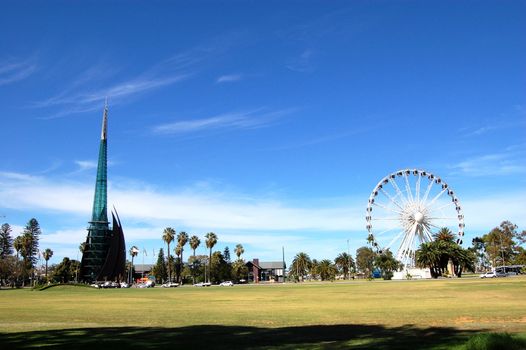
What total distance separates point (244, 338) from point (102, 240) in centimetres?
13290

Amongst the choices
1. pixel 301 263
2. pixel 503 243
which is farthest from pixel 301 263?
pixel 503 243

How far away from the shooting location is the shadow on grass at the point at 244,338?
1362 cm

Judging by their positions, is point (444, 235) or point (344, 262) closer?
point (444, 235)

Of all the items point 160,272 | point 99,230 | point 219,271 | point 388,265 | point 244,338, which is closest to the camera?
point 244,338

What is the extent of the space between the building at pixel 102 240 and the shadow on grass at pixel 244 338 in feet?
414

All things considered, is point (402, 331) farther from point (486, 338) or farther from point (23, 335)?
point (23, 335)

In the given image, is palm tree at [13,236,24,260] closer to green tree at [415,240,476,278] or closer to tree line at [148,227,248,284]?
tree line at [148,227,248,284]

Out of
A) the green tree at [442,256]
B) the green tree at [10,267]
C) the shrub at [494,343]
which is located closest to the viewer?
the shrub at [494,343]

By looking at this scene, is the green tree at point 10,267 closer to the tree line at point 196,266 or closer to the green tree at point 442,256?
the tree line at point 196,266

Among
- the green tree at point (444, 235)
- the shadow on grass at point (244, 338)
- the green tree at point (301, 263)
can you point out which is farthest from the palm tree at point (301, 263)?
the shadow on grass at point (244, 338)

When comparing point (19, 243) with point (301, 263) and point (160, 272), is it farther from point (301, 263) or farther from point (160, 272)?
point (301, 263)

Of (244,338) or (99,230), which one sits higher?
(99,230)

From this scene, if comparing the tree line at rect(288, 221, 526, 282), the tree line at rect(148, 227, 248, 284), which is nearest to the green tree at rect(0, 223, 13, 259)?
the tree line at rect(148, 227, 248, 284)

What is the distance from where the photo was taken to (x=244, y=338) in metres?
15.4
